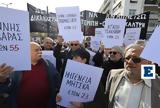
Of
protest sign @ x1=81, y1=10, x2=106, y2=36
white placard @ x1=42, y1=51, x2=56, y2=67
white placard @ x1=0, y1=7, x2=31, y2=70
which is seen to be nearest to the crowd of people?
white placard @ x1=0, y1=7, x2=31, y2=70

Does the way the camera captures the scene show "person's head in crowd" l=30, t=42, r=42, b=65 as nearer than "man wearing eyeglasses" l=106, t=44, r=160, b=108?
No

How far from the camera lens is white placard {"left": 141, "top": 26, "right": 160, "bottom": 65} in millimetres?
3012

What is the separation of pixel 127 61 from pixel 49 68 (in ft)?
3.81

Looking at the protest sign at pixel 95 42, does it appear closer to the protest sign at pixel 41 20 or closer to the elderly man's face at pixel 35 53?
the protest sign at pixel 41 20

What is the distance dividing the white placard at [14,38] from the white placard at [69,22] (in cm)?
Answer: 297

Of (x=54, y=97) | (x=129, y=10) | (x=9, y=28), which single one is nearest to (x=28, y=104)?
(x=54, y=97)

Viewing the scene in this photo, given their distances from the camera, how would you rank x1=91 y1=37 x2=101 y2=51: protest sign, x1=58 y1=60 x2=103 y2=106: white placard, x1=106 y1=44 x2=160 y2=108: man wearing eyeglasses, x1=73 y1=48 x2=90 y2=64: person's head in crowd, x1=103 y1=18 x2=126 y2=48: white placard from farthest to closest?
1. x1=91 y1=37 x2=101 y2=51: protest sign
2. x1=103 y1=18 x2=126 y2=48: white placard
3. x1=73 y1=48 x2=90 y2=64: person's head in crowd
4. x1=58 y1=60 x2=103 y2=106: white placard
5. x1=106 y1=44 x2=160 y2=108: man wearing eyeglasses

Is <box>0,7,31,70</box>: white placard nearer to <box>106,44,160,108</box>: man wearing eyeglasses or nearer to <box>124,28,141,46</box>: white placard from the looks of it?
<box>106,44,160,108</box>: man wearing eyeglasses

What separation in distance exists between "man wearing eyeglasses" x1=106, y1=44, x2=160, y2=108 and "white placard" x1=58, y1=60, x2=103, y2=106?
0.47m

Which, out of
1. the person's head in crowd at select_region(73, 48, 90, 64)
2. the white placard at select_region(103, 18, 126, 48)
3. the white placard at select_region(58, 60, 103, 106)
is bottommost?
the white placard at select_region(58, 60, 103, 106)

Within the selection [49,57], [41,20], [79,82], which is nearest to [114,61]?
[49,57]

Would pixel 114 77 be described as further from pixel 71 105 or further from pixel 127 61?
pixel 71 105

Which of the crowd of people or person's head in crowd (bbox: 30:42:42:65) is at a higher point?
person's head in crowd (bbox: 30:42:42:65)

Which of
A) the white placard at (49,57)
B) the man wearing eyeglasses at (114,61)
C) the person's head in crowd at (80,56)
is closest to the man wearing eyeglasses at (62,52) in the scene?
the white placard at (49,57)
